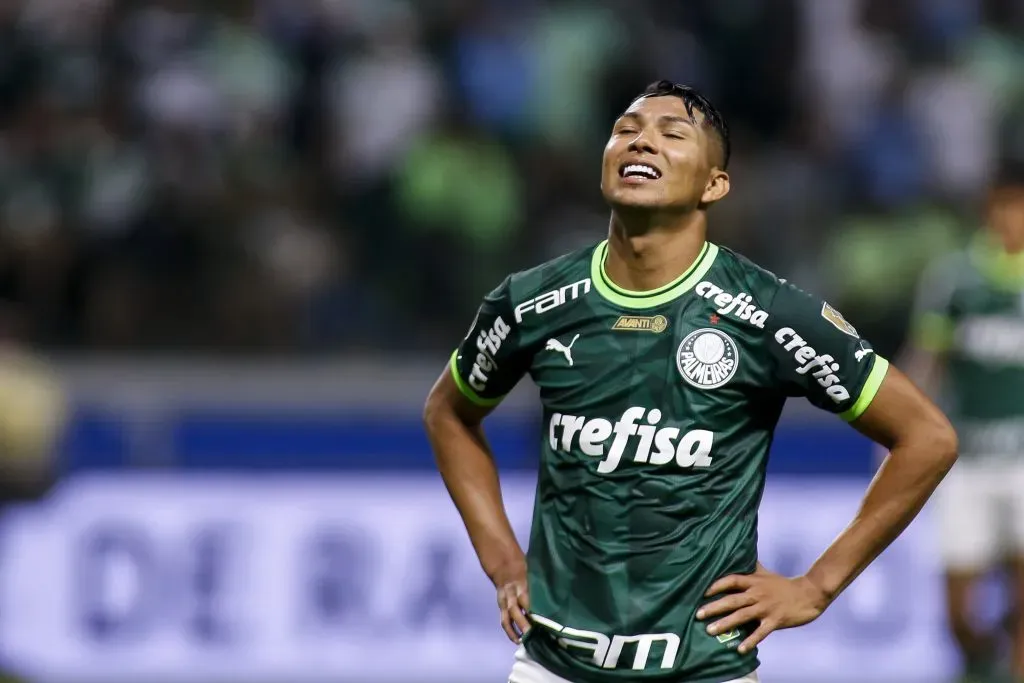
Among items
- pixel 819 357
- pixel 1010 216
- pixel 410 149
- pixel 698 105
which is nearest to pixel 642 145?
pixel 698 105

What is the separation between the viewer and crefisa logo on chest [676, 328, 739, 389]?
4.02m

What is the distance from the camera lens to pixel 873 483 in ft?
13.4

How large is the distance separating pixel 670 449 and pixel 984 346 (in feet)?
15.9

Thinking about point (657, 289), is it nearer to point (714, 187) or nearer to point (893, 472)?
point (714, 187)

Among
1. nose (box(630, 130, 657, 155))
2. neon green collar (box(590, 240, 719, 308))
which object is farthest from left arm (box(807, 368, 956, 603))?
nose (box(630, 130, 657, 155))

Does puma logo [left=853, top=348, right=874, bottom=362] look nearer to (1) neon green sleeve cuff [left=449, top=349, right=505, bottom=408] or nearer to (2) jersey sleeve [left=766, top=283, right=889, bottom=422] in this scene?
(2) jersey sleeve [left=766, top=283, right=889, bottom=422]

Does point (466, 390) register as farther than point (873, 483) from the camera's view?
Yes

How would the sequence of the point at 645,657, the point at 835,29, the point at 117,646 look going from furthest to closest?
the point at 835,29
the point at 117,646
the point at 645,657

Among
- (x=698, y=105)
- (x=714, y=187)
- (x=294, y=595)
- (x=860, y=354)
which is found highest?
(x=698, y=105)

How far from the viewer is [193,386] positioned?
974 centimetres

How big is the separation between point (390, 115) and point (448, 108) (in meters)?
0.35

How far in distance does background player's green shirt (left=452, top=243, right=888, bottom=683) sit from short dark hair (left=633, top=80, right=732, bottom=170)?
28cm

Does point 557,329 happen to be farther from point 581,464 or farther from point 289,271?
point 289,271

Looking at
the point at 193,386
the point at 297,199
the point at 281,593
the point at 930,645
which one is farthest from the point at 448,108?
the point at 930,645
